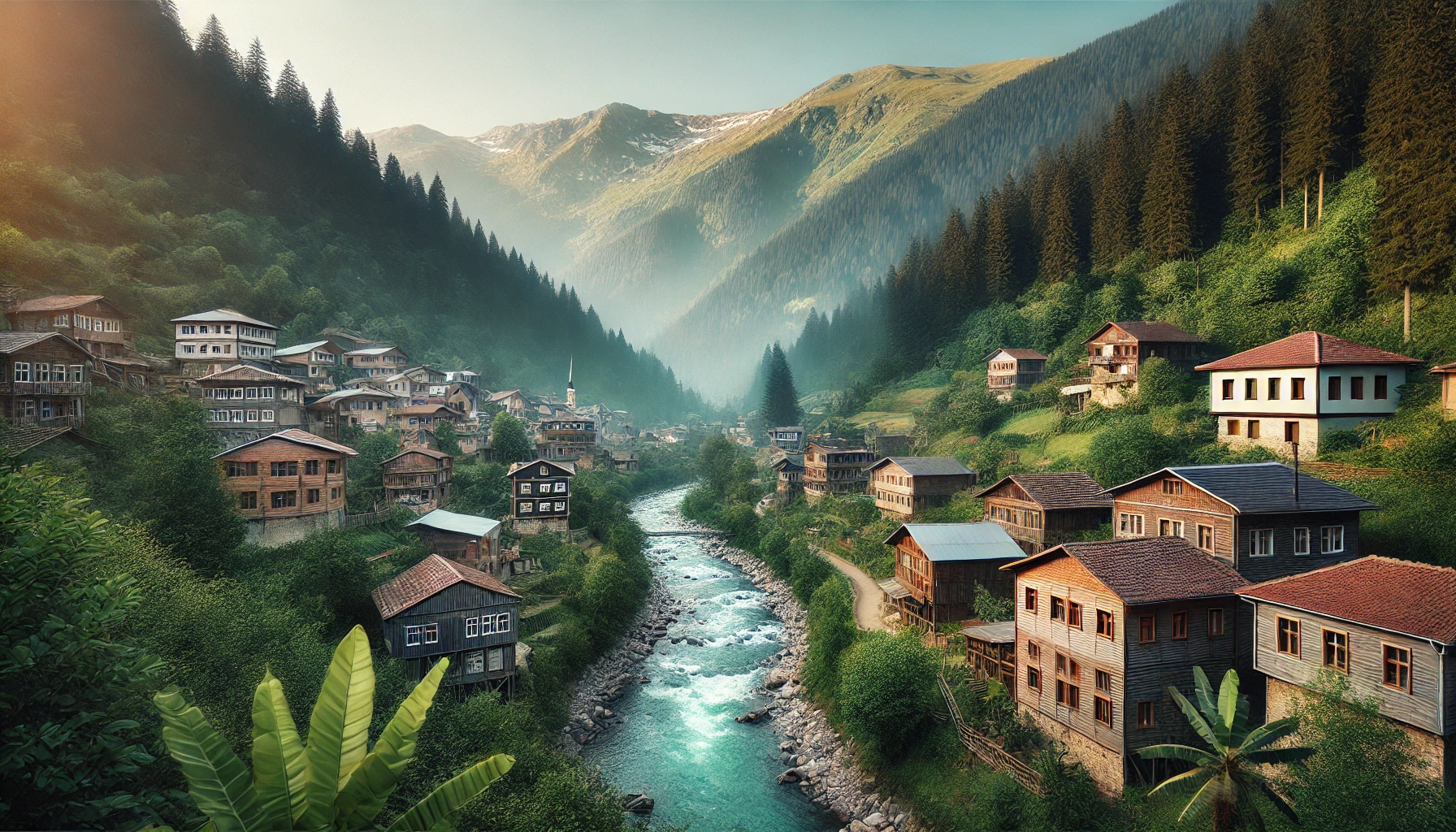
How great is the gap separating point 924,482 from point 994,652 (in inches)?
710

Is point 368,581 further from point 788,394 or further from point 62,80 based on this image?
point 62,80

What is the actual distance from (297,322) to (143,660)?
Answer: 66.8 meters

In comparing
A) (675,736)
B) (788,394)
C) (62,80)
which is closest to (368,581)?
(675,736)

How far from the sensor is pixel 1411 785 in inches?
485

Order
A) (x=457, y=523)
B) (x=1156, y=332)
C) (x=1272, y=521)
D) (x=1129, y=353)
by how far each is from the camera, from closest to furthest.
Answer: (x=1272, y=521) → (x=457, y=523) → (x=1156, y=332) → (x=1129, y=353)

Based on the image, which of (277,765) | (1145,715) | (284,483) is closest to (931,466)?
(1145,715)

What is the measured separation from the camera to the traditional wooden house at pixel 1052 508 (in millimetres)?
28719

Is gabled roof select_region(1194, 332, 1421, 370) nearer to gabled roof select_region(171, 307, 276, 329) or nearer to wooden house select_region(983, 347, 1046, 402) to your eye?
wooden house select_region(983, 347, 1046, 402)

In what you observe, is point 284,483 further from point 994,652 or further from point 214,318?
point 994,652

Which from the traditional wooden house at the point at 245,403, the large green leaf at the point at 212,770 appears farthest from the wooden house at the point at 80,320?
the large green leaf at the point at 212,770

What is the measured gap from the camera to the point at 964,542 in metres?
29.3

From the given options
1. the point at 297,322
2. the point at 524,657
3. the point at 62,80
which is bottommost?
the point at 524,657

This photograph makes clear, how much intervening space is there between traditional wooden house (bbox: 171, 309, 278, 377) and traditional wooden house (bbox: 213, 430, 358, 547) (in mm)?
19027

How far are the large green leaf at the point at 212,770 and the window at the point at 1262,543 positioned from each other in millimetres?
24859
